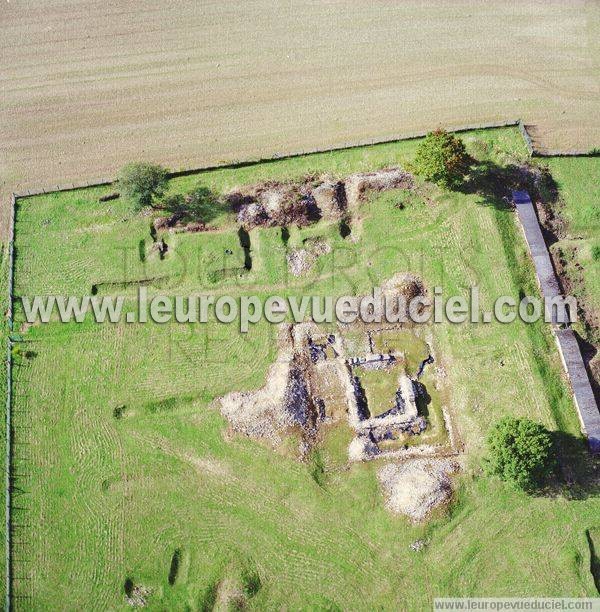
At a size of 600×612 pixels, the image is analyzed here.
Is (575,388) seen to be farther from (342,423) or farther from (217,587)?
(217,587)

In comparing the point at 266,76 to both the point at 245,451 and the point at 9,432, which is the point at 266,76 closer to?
the point at 245,451

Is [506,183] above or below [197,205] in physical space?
below

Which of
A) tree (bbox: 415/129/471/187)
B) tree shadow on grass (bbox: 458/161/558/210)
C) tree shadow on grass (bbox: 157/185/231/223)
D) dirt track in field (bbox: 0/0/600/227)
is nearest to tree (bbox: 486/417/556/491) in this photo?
tree shadow on grass (bbox: 458/161/558/210)

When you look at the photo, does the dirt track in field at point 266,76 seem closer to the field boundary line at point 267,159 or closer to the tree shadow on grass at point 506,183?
the field boundary line at point 267,159

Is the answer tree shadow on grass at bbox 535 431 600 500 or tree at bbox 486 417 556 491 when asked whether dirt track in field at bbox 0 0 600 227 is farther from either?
tree at bbox 486 417 556 491

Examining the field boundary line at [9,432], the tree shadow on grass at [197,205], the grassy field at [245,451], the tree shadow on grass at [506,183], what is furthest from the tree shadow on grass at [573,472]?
the field boundary line at [9,432]

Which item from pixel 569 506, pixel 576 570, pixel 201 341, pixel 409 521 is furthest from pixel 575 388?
pixel 201 341

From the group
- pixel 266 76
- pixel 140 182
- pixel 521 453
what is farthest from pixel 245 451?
pixel 266 76
